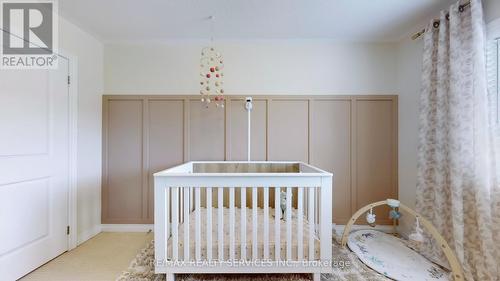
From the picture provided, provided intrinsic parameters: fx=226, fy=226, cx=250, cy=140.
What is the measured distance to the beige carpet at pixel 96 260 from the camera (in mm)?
1865

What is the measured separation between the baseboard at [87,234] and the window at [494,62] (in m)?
3.93

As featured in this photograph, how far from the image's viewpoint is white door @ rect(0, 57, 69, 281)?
5.70 ft

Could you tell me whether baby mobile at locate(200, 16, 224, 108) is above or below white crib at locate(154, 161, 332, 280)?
above

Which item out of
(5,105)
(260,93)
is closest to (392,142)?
(260,93)

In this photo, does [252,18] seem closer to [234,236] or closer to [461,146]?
[234,236]

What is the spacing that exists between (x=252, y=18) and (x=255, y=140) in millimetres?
1345

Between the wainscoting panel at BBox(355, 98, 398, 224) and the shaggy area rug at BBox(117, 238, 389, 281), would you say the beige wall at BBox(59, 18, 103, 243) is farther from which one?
the wainscoting panel at BBox(355, 98, 398, 224)

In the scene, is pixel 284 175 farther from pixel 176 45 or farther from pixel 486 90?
pixel 176 45

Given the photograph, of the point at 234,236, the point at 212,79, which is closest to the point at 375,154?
the point at 234,236

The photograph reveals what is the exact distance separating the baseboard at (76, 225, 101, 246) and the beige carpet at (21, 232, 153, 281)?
44 mm

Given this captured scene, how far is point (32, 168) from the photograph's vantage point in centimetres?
191

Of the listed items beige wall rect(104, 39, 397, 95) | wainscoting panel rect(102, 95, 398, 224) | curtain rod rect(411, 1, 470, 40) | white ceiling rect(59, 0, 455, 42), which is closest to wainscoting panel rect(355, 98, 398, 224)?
wainscoting panel rect(102, 95, 398, 224)

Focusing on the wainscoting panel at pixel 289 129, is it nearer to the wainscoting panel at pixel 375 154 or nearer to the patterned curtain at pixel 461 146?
the wainscoting panel at pixel 375 154

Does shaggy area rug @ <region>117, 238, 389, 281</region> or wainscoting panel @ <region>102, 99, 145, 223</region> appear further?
wainscoting panel @ <region>102, 99, 145, 223</region>
